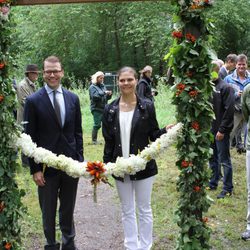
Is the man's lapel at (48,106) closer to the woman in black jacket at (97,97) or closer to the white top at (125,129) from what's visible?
the white top at (125,129)

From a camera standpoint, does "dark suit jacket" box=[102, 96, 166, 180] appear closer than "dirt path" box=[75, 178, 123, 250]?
Yes

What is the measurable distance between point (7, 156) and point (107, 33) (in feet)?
96.8

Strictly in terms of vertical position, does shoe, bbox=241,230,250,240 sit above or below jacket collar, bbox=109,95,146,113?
below

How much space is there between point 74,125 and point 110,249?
1.64 metres

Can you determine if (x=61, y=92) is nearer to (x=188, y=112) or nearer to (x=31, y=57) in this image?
(x=188, y=112)

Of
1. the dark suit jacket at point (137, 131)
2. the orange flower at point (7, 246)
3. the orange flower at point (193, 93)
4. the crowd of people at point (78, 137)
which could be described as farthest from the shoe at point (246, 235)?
the orange flower at point (7, 246)

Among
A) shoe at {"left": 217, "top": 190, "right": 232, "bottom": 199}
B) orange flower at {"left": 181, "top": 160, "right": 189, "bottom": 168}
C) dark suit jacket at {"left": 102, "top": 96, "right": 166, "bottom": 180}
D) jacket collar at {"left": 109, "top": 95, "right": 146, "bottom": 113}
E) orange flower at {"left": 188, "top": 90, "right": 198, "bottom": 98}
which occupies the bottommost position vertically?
shoe at {"left": 217, "top": 190, "right": 232, "bottom": 199}

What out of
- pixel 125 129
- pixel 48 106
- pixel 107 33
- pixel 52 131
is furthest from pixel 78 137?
pixel 107 33

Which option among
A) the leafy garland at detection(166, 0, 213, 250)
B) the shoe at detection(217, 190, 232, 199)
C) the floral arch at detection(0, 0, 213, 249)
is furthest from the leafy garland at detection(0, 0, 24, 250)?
the shoe at detection(217, 190, 232, 199)

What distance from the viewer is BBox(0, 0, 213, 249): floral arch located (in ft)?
13.0

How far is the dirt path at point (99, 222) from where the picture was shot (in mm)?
5285

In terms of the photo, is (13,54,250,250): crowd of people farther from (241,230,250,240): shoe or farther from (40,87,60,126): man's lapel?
(241,230,250,240): shoe

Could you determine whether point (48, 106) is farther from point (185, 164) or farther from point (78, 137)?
Result: point (185, 164)

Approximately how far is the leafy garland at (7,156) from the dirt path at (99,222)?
1.22 m
